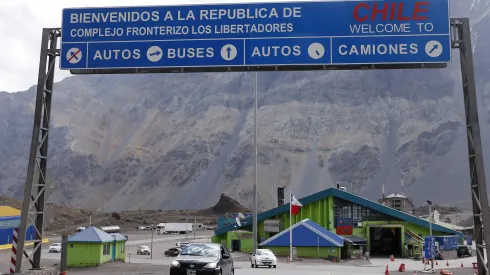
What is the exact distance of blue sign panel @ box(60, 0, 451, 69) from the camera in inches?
779

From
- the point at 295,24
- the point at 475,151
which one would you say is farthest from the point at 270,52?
the point at 475,151

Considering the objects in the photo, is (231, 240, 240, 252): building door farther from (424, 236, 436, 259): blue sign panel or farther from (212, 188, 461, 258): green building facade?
(424, 236, 436, 259): blue sign panel

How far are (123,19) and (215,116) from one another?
6057 inches

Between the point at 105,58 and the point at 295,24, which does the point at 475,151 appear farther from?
the point at 105,58

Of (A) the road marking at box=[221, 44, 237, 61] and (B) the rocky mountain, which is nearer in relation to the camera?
(A) the road marking at box=[221, 44, 237, 61]

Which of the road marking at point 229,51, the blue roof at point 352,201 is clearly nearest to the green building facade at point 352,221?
the blue roof at point 352,201

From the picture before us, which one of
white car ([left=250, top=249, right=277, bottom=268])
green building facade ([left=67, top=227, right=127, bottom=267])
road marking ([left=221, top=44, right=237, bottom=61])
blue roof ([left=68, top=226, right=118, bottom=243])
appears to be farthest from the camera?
white car ([left=250, top=249, right=277, bottom=268])

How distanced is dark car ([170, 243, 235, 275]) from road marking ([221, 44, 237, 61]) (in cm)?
674

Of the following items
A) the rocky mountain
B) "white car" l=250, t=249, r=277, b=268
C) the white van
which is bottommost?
"white car" l=250, t=249, r=277, b=268

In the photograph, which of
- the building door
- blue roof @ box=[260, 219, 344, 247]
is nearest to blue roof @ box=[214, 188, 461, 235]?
the building door

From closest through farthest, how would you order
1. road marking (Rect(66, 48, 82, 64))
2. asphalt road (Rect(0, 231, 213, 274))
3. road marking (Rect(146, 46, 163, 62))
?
road marking (Rect(146, 46, 163, 62)) → road marking (Rect(66, 48, 82, 64)) → asphalt road (Rect(0, 231, 213, 274))

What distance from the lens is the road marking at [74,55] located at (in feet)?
68.2

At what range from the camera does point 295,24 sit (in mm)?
20047

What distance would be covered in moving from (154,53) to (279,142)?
109m
